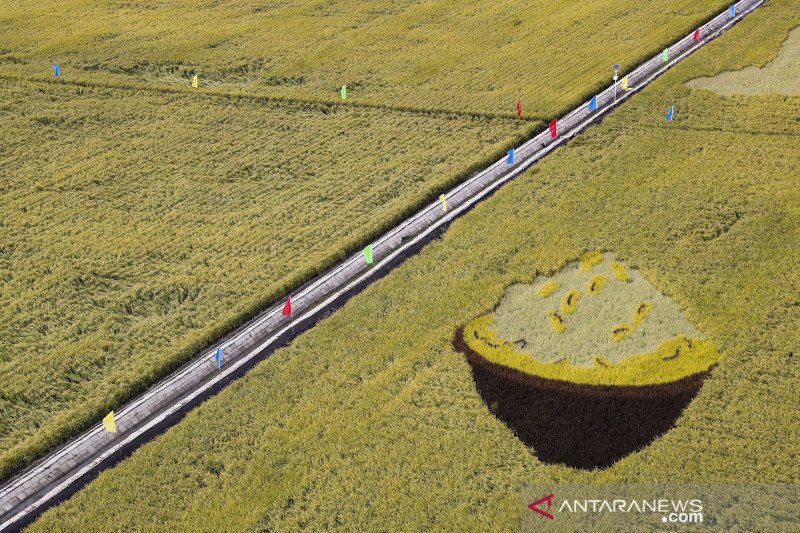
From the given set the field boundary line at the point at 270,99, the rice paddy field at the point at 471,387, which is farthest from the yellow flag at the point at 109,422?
the field boundary line at the point at 270,99

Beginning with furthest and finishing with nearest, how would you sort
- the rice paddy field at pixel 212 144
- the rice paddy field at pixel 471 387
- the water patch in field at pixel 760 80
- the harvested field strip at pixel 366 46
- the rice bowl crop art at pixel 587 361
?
the harvested field strip at pixel 366 46
the water patch in field at pixel 760 80
the rice paddy field at pixel 212 144
the rice bowl crop art at pixel 587 361
the rice paddy field at pixel 471 387

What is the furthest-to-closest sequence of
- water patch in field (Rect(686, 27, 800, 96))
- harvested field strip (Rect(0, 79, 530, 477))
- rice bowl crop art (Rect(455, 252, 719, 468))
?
1. water patch in field (Rect(686, 27, 800, 96))
2. harvested field strip (Rect(0, 79, 530, 477))
3. rice bowl crop art (Rect(455, 252, 719, 468))

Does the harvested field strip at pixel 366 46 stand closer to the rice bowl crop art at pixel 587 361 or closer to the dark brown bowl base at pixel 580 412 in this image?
the rice bowl crop art at pixel 587 361

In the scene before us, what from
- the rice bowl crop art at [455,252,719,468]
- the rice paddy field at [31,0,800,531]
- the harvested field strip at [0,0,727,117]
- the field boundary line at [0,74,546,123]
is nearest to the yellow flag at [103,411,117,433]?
the rice paddy field at [31,0,800,531]

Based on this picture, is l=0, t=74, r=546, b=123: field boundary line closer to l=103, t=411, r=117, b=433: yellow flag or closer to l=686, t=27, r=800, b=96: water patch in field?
l=686, t=27, r=800, b=96: water patch in field

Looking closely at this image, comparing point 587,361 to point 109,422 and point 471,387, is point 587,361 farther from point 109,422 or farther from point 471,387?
point 109,422

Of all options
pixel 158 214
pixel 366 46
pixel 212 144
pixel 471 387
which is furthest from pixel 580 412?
pixel 366 46

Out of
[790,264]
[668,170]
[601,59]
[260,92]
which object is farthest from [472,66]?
[790,264]
